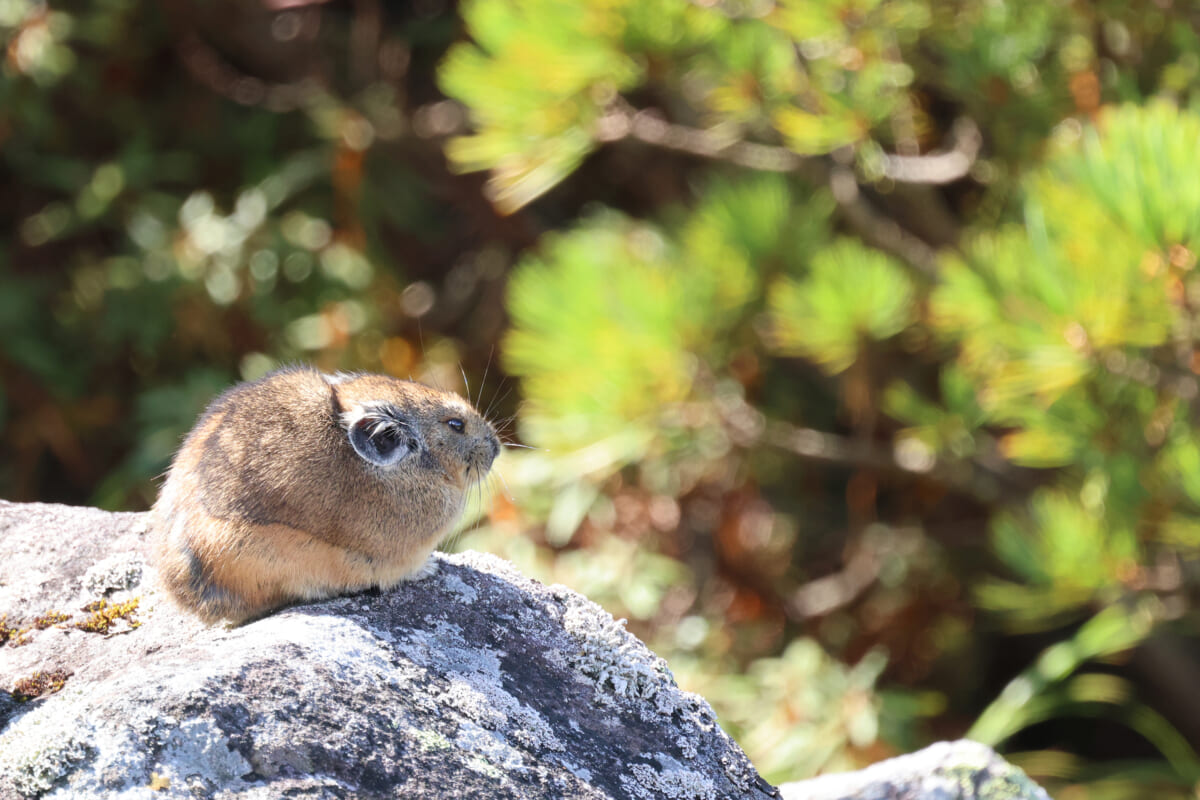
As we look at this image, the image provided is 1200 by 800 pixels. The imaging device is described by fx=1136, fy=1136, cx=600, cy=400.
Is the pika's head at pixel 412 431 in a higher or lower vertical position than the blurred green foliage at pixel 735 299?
higher

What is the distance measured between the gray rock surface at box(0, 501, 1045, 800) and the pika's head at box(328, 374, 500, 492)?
0.22 metres

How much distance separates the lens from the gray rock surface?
71.5 inches

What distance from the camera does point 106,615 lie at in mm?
2348

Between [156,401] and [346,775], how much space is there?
3.53m

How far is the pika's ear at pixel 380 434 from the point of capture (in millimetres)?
2443

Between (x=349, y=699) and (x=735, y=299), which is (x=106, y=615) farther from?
(x=735, y=299)

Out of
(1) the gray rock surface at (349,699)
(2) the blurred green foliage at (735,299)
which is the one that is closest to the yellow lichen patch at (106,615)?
(1) the gray rock surface at (349,699)

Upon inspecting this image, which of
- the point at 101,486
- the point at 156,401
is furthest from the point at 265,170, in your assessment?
the point at 101,486

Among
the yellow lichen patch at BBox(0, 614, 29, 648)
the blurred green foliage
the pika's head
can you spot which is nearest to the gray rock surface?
the yellow lichen patch at BBox(0, 614, 29, 648)

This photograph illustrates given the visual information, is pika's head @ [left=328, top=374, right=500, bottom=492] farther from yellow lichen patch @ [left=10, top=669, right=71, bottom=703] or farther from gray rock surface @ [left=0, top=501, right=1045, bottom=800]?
yellow lichen patch @ [left=10, top=669, right=71, bottom=703]

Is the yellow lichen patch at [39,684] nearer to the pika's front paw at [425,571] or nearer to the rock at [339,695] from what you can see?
the rock at [339,695]

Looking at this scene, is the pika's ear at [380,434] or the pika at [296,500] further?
the pika's ear at [380,434]

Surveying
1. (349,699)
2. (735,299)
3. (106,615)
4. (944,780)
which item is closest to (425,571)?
(349,699)

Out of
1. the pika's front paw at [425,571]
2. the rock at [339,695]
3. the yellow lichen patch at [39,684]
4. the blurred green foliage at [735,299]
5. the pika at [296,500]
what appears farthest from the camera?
the blurred green foliage at [735,299]
